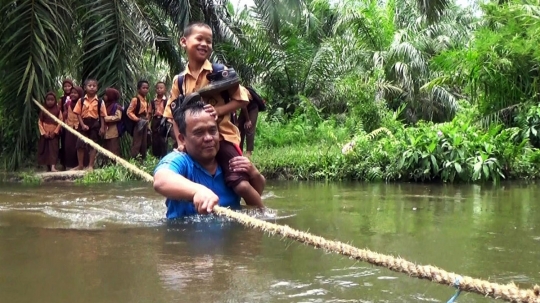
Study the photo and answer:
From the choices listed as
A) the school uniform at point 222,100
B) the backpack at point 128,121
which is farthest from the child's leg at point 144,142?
the school uniform at point 222,100

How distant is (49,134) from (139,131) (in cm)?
129

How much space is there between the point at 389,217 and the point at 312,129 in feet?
30.7

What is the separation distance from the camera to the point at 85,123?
368 inches

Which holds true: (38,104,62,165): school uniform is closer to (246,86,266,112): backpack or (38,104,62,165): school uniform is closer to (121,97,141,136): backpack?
(121,97,141,136): backpack

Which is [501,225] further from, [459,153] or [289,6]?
[289,6]

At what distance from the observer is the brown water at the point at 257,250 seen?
2598mm

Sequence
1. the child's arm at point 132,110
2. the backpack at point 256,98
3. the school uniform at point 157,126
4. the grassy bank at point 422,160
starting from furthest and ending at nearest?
the school uniform at point 157,126 → the child's arm at point 132,110 → the grassy bank at point 422,160 → the backpack at point 256,98

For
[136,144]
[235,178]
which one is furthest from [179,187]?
[136,144]

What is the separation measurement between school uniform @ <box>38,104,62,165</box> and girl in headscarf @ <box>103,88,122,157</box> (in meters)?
0.66

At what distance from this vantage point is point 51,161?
30.5ft

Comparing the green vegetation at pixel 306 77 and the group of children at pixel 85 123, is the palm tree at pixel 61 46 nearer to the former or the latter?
the green vegetation at pixel 306 77

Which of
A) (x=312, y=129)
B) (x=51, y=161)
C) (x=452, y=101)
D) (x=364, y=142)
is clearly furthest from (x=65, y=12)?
(x=452, y=101)

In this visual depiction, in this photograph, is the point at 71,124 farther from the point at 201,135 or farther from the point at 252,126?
the point at 201,135

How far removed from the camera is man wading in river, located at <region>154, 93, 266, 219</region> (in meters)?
3.28
